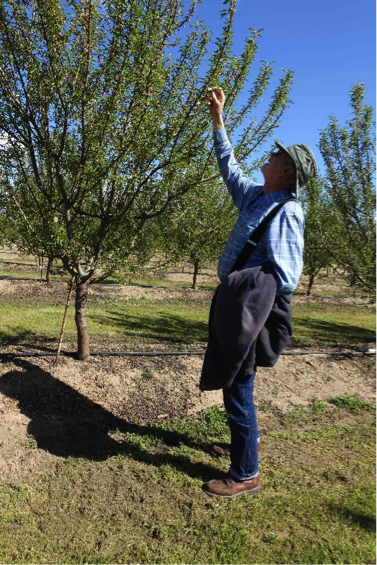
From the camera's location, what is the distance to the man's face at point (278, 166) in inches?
105

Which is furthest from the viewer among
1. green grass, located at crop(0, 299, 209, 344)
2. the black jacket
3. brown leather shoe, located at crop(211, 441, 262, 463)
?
green grass, located at crop(0, 299, 209, 344)

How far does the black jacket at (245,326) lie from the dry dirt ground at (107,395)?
155 cm

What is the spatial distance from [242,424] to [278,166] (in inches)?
73.9

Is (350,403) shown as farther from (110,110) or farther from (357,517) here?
(110,110)

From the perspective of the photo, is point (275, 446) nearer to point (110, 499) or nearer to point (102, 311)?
point (110, 499)

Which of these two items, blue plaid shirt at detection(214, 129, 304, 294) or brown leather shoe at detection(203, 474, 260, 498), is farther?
brown leather shoe at detection(203, 474, 260, 498)

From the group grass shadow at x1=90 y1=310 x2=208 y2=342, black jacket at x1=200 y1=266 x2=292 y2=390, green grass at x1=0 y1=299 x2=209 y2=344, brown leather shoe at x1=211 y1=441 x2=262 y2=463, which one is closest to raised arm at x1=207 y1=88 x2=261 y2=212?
black jacket at x1=200 y1=266 x2=292 y2=390

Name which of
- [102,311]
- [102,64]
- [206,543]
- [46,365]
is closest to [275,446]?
[206,543]

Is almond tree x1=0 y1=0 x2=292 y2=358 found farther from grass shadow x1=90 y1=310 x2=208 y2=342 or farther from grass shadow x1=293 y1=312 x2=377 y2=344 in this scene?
grass shadow x1=293 y1=312 x2=377 y2=344

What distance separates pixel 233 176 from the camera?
9.87ft

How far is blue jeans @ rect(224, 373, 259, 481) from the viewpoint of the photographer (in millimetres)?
2803

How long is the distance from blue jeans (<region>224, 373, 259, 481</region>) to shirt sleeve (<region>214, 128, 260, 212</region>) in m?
1.35

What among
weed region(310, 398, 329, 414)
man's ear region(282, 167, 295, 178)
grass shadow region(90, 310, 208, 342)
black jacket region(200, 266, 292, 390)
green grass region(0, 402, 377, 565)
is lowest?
green grass region(0, 402, 377, 565)

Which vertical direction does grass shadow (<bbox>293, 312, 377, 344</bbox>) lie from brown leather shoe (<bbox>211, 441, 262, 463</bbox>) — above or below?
above
